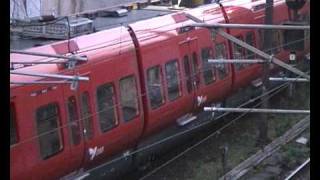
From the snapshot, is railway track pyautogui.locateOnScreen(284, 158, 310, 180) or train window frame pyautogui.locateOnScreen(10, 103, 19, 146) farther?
railway track pyautogui.locateOnScreen(284, 158, 310, 180)

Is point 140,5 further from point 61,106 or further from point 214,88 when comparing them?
point 61,106

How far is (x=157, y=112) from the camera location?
1112 centimetres

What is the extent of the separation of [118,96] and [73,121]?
4.30 feet

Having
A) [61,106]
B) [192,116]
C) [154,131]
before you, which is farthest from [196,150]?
[61,106]

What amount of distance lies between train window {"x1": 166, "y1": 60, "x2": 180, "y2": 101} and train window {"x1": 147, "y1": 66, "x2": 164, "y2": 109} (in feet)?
1.22

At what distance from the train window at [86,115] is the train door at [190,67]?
3248mm

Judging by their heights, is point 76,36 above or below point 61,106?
above

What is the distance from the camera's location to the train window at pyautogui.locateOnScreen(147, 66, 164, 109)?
1100 centimetres

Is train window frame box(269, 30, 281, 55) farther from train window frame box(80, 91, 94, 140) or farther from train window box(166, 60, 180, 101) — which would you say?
train window frame box(80, 91, 94, 140)

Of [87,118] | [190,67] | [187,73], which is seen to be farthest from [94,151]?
[190,67]

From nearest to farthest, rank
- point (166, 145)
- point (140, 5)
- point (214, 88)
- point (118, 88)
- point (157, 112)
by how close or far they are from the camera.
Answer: point (118, 88) → point (157, 112) → point (166, 145) → point (214, 88) → point (140, 5)

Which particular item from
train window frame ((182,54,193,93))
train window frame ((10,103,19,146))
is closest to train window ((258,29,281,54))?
train window frame ((182,54,193,93))

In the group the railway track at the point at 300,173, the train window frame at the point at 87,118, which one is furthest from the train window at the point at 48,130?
the railway track at the point at 300,173

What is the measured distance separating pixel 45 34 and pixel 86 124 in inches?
82.4
